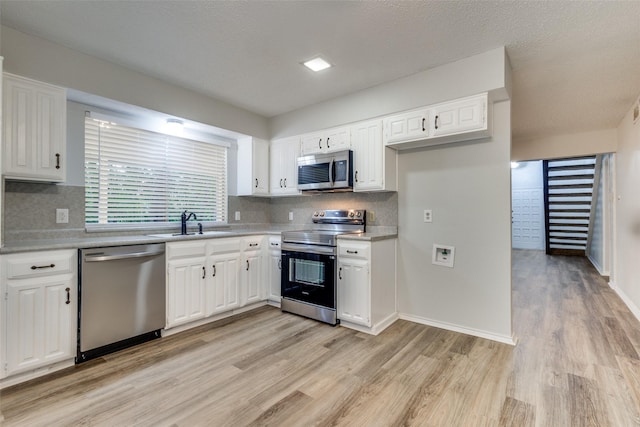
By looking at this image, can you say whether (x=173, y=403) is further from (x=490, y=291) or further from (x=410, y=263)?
(x=490, y=291)

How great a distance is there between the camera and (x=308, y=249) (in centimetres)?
334

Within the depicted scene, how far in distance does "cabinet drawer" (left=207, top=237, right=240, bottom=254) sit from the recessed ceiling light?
6.55 ft

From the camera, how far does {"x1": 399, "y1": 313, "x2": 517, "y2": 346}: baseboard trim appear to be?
2.71m

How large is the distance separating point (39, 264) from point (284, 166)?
2691 millimetres

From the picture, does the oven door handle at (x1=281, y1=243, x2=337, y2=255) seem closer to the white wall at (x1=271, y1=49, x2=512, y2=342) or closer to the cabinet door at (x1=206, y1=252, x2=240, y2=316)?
the cabinet door at (x1=206, y1=252, x2=240, y2=316)

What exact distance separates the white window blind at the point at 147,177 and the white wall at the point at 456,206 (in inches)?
73.0

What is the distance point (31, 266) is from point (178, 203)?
63.9 inches

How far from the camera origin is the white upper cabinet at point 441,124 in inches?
103

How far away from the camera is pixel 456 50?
99.6 inches

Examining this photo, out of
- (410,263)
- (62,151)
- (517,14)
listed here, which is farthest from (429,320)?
(62,151)

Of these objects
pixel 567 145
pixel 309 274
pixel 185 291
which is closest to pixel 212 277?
pixel 185 291

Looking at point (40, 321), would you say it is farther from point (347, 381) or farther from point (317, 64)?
point (317, 64)

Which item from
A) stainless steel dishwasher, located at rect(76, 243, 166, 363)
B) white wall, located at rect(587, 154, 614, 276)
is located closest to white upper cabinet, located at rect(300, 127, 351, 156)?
stainless steel dishwasher, located at rect(76, 243, 166, 363)

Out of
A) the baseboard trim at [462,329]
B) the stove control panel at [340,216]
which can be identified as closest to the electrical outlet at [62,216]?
the stove control panel at [340,216]
